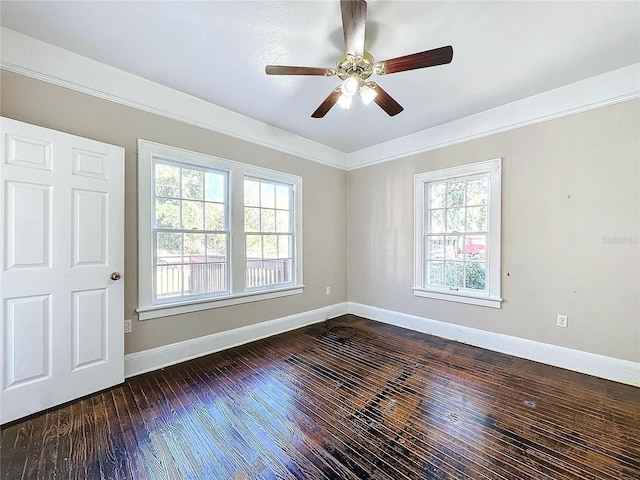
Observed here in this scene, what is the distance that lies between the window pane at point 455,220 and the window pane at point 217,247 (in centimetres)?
289

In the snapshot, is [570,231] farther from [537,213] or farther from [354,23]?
[354,23]

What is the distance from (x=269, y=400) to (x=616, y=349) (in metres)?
3.12

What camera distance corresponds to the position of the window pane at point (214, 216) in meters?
3.17

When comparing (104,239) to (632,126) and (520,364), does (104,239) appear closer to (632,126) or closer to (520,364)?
(520,364)

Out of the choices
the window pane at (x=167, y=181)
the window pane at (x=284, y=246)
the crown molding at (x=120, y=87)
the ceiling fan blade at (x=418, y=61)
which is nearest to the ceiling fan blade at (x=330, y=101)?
the ceiling fan blade at (x=418, y=61)

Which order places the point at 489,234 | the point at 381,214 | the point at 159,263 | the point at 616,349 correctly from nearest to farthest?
1. the point at 616,349
2. the point at 159,263
3. the point at 489,234
4. the point at 381,214

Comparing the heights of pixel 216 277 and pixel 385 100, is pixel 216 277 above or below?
below

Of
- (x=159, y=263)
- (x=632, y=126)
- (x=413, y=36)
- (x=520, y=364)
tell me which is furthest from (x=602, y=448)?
(x=159, y=263)

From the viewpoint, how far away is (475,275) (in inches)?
135

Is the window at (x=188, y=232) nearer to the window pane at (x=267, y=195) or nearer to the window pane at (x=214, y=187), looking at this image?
the window pane at (x=214, y=187)

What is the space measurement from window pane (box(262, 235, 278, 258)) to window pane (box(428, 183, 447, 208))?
2.24 m

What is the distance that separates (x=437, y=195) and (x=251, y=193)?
2.52 meters

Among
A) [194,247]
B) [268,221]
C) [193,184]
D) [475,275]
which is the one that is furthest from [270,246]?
[475,275]

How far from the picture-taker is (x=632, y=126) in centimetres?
245
